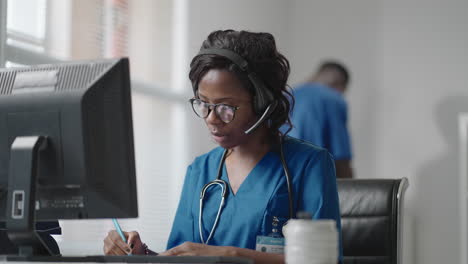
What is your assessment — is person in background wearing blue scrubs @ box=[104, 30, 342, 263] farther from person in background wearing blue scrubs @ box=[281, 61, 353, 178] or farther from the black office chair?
person in background wearing blue scrubs @ box=[281, 61, 353, 178]

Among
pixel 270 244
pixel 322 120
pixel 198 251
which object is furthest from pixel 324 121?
pixel 198 251

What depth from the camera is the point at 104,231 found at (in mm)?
2887

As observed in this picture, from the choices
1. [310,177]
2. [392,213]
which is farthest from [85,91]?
[392,213]

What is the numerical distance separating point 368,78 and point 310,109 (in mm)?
1065

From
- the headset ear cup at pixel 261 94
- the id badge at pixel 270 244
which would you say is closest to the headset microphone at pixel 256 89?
the headset ear cup at pixel 261 94

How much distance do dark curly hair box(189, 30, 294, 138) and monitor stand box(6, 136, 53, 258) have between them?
18.4 inches

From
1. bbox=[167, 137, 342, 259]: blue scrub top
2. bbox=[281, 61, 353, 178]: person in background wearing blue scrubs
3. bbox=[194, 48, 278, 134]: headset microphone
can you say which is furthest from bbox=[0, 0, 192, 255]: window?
bbox=[194, 48, 278, 134]: headset microphone

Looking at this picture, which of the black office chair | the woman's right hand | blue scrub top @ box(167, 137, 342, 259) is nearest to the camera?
the woman's right hand

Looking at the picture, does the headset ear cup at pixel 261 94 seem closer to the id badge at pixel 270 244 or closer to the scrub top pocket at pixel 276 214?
the scrub top pocket at pixel 276 214

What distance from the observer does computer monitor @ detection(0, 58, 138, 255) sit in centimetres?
115

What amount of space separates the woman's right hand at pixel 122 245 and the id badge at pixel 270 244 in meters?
0.25

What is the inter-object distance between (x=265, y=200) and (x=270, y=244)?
0.14 m

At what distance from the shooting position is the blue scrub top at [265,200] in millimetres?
1416

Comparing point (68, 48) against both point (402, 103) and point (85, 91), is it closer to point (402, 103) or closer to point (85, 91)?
point (85, 91)
